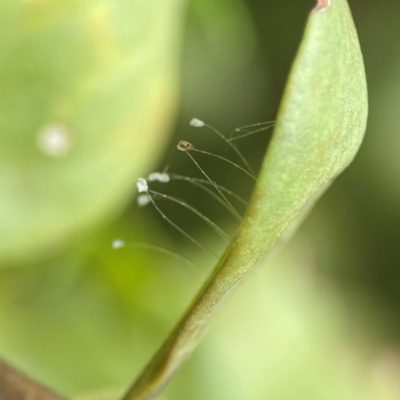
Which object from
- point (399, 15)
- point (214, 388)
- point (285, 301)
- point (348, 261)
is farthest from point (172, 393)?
point (399, 15)

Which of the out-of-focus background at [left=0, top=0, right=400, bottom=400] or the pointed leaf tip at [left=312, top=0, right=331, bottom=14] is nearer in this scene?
the pointed leaf tip at [left=312, top=0, right=331, bottom=14]

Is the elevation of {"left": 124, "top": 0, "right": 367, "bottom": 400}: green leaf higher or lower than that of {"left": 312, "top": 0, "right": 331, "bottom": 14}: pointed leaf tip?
lower

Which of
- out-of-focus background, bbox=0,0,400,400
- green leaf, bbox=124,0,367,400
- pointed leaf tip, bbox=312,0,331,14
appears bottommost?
out-of-focus background, bbox=0,0,400,400

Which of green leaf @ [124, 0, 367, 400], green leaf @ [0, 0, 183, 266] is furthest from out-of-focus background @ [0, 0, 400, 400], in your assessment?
green leaf @ [124, 0, 367, 400]

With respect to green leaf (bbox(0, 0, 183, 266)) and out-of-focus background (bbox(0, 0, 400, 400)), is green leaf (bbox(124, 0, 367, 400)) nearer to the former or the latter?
out-of-focus background (bbox(0, 0, 400, 400))

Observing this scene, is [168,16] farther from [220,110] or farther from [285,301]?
[285,301]

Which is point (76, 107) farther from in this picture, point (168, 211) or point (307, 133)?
point (307, 133)

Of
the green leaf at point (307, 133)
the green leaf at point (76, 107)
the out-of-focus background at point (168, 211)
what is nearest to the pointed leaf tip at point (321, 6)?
the green leaf at point (307, 133)
